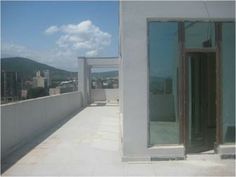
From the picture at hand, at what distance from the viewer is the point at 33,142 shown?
370 inches

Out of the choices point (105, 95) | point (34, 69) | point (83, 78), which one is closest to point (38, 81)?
point (34, 69)

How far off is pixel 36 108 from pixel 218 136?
19.6 ft

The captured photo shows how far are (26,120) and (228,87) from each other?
17.7 ft

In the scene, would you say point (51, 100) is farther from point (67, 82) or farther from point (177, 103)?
point (67, 82)

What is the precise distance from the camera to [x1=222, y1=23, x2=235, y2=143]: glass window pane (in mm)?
7180

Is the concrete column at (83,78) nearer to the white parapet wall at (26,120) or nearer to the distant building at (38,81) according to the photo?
the distant building at (38,81)

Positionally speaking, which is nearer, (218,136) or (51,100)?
(218,136)

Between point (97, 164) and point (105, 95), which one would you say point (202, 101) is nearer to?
point (97, 164)

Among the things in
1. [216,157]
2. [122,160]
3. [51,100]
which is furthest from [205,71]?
[51,100]

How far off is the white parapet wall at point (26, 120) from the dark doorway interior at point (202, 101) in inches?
160

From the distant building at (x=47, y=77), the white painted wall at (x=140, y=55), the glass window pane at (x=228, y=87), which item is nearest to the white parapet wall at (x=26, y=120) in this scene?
the white painted wall at (x=140, y=55)

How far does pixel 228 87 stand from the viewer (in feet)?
23.7

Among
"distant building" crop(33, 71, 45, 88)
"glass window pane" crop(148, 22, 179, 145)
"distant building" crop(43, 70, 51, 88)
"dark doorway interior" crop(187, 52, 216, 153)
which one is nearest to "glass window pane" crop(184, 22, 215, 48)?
"glass window pane" crop(148, 22, 179, 145)

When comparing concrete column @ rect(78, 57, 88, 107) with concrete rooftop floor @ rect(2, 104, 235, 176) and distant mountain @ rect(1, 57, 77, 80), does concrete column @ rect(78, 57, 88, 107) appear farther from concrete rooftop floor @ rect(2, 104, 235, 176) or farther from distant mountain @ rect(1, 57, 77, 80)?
concrete rooftop floor @ rect(2, 104, 235, 176)
